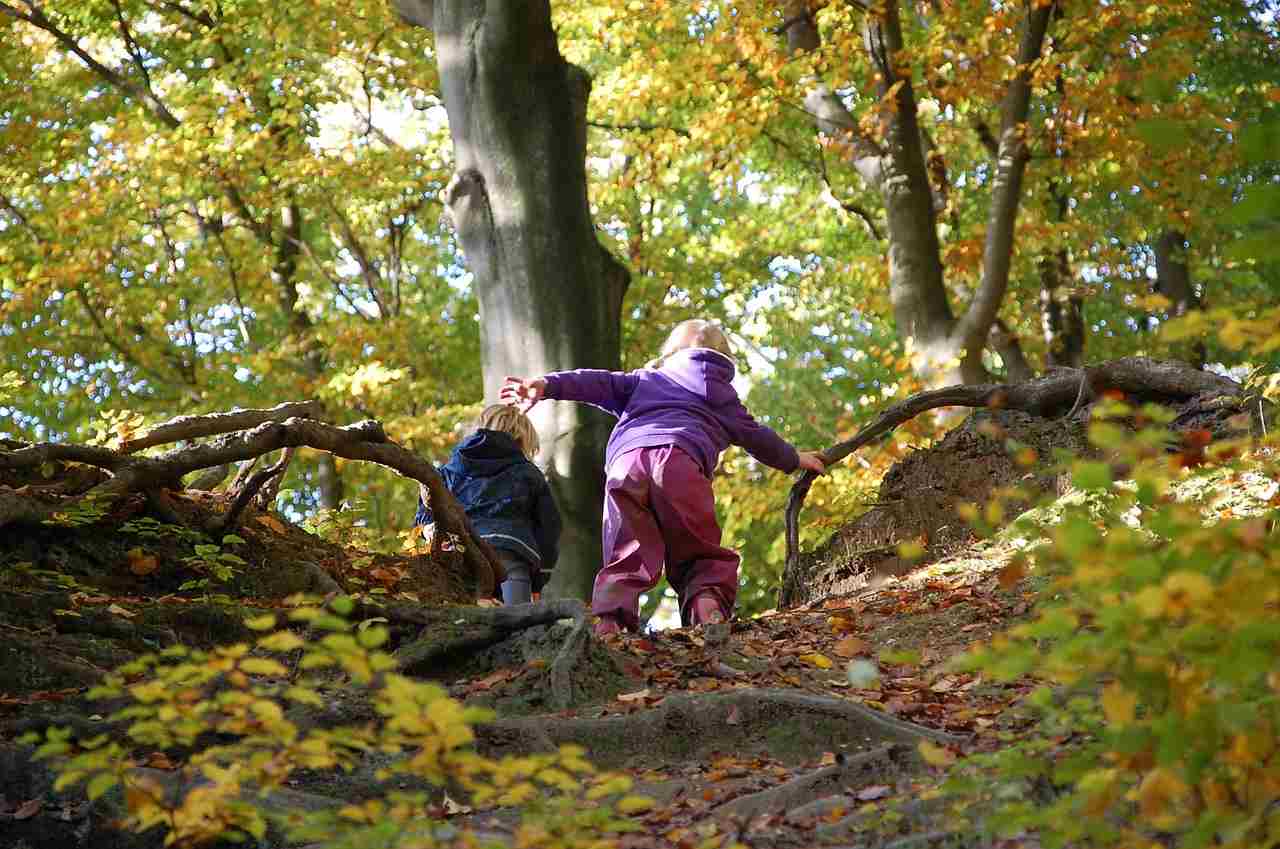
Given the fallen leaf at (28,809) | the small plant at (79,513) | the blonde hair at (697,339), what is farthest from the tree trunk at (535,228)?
the fallen leaf at (28,809)

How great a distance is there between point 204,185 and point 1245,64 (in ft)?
40.3

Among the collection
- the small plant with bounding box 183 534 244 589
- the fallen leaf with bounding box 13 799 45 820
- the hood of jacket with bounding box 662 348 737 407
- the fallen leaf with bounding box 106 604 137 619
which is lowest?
the fallen leaf with bounding box 13 799 45 820

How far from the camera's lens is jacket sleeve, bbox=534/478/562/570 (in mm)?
8109

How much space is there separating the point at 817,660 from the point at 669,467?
201cm

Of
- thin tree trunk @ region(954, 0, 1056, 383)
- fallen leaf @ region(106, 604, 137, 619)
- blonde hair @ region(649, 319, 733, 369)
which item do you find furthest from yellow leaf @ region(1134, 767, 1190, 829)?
thin tree trunk @ region(954, 0, 1056, 383)

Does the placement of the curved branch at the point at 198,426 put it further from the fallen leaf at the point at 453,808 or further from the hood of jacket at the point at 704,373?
the fallen leaf at the point at 453,808

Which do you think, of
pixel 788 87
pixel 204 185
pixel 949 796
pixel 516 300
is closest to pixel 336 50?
pixel 204 185

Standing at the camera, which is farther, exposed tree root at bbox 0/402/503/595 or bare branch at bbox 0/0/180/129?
bare branch at bbox 0/0/180/129

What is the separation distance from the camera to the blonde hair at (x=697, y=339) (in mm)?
7695

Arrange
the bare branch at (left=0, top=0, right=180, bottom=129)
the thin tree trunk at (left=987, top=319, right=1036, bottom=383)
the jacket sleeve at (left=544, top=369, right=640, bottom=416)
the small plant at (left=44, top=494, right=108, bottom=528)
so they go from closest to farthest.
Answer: the small plant at (left=44, top=494, right=108, bottom=528), the jacket sleeve at (left=544, top=369, right=640, bottom=416), the bare branch at (left=0, top=0, right=180, bottom=129), the thin tree trunk at (left=987, top=319, right=1036, bottom=383)

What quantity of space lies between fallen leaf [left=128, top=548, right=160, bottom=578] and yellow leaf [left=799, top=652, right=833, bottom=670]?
2.71 meters

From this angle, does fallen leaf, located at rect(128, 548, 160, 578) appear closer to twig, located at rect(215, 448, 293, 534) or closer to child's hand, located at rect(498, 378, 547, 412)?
twig, located at rect(215, 448, 293, 534)

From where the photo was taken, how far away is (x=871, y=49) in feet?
43.3

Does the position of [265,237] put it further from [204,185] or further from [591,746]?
[591,746]
